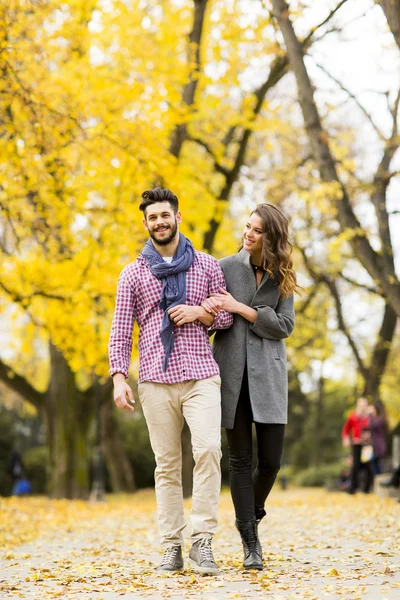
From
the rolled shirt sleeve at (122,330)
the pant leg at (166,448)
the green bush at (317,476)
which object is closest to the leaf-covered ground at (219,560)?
the pant leg at (166,448)

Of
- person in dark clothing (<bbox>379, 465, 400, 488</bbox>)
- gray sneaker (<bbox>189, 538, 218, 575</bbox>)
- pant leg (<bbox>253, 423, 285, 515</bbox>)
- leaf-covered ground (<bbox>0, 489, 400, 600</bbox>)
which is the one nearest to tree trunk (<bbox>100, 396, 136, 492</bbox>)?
person in dark clothing (<bbox>379, 465, 400, 488</bbox>)

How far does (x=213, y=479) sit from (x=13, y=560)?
2.13 m

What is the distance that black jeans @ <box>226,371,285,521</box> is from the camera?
532 centimetres

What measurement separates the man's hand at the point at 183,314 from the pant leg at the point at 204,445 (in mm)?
376

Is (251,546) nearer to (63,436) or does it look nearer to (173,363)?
(173,363)

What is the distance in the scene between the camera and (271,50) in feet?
44.6

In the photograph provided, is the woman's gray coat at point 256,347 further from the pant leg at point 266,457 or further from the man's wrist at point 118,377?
the man's wrist at point 118,377

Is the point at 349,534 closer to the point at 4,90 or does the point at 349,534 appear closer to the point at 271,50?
the point at 4,90

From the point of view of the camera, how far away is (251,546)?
5258 millimetres

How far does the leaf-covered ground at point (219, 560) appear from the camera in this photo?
4457 mm

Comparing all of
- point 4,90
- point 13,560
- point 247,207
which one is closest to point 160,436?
point 13,560

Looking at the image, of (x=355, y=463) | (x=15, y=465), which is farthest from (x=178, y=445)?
(x=15, y=465)

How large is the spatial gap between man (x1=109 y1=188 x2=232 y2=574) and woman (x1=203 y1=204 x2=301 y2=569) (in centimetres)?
16

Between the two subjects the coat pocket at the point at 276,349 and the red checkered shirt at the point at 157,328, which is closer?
the red checkered shirt at the point at 157,328
